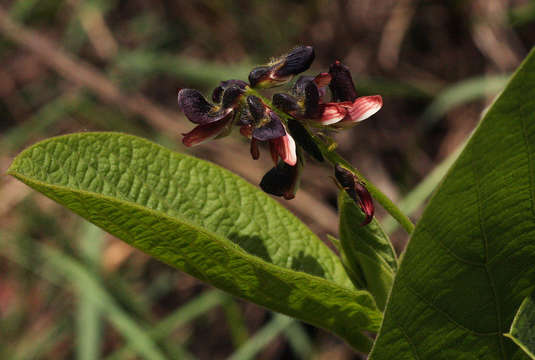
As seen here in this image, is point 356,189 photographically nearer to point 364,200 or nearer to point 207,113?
point 364,200

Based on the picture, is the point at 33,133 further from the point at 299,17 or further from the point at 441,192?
the point at 441,192

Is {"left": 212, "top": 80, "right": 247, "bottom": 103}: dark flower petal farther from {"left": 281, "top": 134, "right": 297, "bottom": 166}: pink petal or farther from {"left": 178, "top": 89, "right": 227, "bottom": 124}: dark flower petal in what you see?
{"left": 281, "top": 134, "right": 297, "bottom": 166}: pink petal

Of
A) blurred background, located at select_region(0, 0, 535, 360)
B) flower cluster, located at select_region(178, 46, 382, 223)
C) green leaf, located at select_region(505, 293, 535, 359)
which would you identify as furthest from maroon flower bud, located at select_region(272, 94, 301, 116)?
blurred background, located at select_region(0, 0, 535, 360)

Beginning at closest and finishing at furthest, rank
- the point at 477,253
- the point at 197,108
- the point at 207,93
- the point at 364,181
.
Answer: the point at 477,253 < the point at 364,181 < the point at 197,108 < the point at 207,93

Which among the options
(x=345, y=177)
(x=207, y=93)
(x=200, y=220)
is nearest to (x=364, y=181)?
(x=345, y=177)

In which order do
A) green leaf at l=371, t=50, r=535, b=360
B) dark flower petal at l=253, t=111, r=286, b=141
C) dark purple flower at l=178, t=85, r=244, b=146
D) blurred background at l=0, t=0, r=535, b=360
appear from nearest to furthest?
1. green leaf at l=371, t=50, r=535, b=360
2. dark flower petal at l=253, t=111, r=286, b=141
3. dark purple flower at l=178, t=85, r=244, b=146
4. blurred background at l=0, t=0, r=535, b=360

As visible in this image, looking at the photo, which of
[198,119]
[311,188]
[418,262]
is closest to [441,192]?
[418,262]
